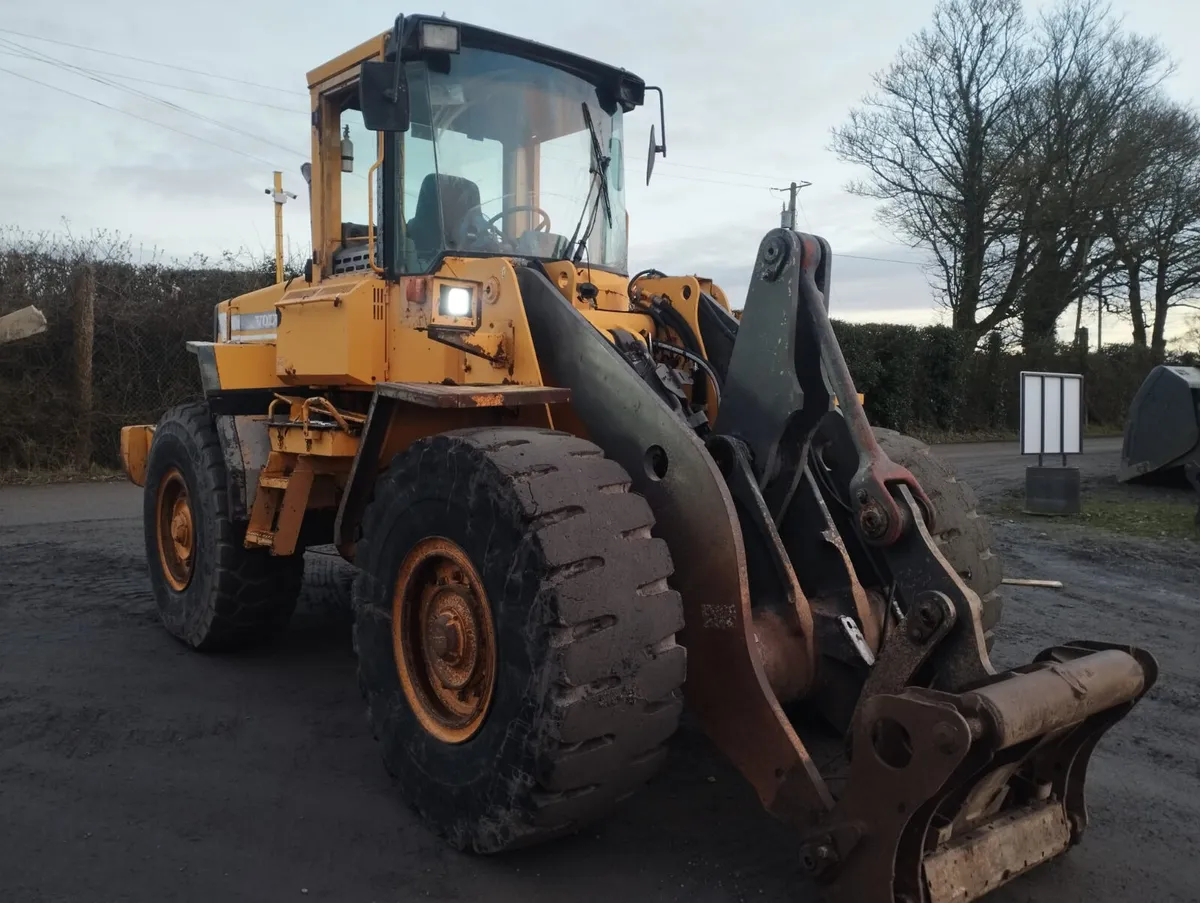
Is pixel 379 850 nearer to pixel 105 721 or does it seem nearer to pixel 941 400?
pixel 105 721

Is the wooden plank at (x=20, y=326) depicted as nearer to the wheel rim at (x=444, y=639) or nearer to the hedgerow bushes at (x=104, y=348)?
the hedgerow bushes at (x=104, y=348)

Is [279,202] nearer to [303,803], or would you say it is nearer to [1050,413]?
[303,803]

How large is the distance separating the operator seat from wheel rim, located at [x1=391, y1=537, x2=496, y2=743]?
1481 mm

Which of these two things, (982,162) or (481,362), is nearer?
(481,362)

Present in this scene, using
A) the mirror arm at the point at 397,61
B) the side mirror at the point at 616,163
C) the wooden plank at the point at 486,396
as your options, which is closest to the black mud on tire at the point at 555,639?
the wooden plank at the point at 486,396

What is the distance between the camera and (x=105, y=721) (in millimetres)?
4227

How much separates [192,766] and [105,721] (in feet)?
2.32

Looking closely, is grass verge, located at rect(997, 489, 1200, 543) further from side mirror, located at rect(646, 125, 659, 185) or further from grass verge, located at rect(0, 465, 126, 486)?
grass verge, located at rect(0, 465, 126, 486)

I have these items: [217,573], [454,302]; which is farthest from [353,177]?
[217,573]

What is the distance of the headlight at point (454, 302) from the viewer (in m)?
3.83

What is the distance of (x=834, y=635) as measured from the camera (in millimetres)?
3252

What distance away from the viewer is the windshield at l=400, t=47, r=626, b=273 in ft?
13.8

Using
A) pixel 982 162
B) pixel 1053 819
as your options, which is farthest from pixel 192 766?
pixel 982 162

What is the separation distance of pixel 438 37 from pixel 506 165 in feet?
2.00
